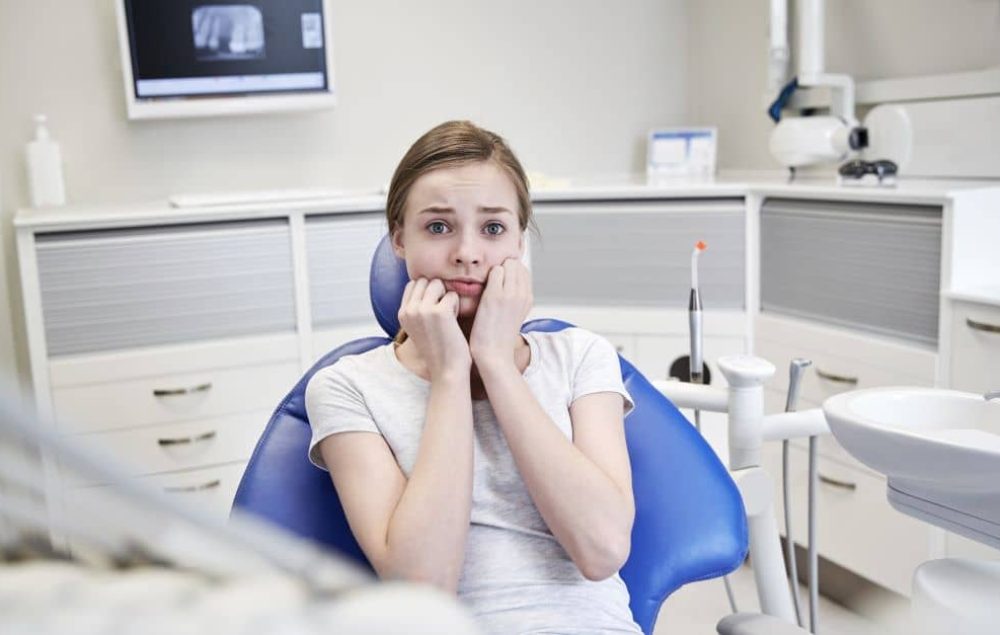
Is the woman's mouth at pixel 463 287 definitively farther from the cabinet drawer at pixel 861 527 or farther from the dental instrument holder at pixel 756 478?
the cabinet drawer at pixel 861 527

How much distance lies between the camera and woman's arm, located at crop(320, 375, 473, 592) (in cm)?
107

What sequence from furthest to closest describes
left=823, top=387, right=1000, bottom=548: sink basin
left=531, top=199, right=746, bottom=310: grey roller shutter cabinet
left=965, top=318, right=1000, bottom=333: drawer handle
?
1. left=531, top=199, right=746, bottom=310: grey roller shutter cabinet
2. left=965, top=318, right=1000, bottom=333: drawer handle
3. left=823, top=387, right=1000, bottom=548: sink basin

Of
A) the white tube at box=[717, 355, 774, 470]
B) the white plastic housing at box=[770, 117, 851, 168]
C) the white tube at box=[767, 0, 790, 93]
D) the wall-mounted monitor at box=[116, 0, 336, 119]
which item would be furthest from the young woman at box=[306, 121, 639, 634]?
the white tube at box=[767, 0, 790, 93]

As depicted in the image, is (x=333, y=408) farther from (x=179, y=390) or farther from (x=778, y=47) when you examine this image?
(x=778, y=47)

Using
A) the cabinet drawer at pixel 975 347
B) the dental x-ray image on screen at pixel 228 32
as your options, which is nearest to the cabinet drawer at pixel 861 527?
the cabinet drawer at pixel 975 347

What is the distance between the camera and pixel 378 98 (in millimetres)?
3246

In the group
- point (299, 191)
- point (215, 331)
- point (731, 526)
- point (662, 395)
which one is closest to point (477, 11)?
point (299, 191)

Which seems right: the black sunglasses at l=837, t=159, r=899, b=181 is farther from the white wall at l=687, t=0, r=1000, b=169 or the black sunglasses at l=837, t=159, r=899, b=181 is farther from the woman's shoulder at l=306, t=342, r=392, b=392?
the woman's shoulder at l=306, t=342, r=392, b=392


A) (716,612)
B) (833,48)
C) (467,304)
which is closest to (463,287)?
(467,304)

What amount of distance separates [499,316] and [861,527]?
4.96 feet

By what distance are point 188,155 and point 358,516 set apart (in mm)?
2210

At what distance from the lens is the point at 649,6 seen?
355cm

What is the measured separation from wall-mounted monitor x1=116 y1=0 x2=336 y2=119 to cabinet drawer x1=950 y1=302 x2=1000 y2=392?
1.86m

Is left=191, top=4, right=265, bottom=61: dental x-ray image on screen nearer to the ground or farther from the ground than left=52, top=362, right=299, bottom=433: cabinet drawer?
farther from the ground
